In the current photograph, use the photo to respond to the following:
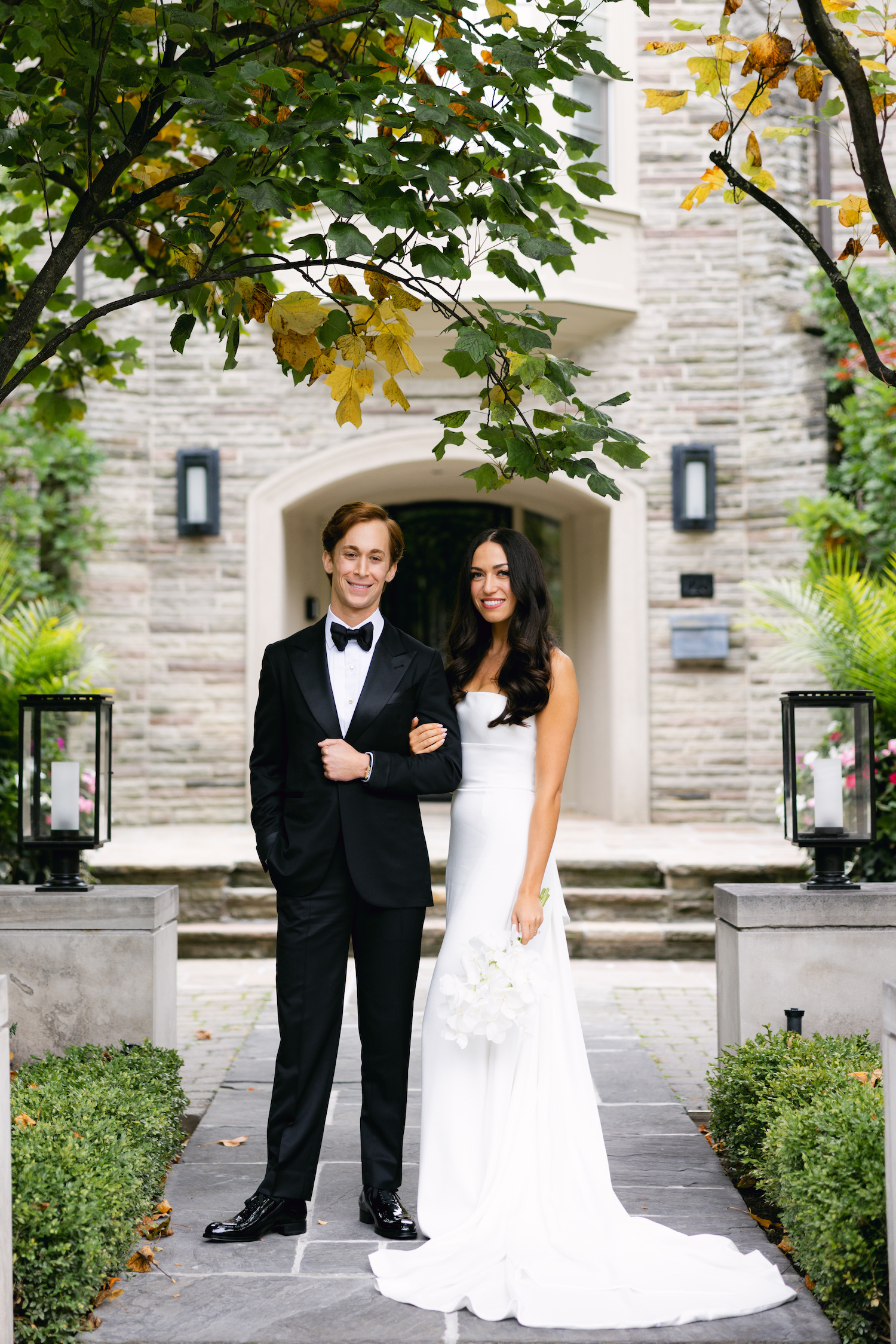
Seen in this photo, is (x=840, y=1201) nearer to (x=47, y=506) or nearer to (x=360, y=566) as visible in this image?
(x=360, y=566)

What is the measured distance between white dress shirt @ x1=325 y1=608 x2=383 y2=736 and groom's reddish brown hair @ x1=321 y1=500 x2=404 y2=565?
0.21 metres

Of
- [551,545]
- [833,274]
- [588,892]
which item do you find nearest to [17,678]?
[588,892]

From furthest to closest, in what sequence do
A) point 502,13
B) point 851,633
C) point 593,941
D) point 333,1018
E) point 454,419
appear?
point 593,941
point 851,633
point 502,13
point 454,419
point 333,1018

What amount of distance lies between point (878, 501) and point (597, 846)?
10.9 ft

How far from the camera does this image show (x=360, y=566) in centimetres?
340

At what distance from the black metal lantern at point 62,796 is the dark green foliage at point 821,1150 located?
239 centimetres

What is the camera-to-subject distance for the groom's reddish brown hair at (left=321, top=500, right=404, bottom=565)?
11.1 feet

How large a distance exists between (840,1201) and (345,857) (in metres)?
1.49

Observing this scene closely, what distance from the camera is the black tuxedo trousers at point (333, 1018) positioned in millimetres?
3332

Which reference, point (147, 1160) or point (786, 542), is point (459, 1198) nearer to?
point (147, 1160)

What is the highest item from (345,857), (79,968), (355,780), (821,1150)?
(355,780)

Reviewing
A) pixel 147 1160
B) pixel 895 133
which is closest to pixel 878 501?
pixel 895 133

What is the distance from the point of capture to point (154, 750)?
958 cm

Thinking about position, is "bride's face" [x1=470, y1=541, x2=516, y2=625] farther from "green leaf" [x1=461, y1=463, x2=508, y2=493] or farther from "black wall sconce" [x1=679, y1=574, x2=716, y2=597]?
"black wall sconce" [x1=679, y1=574, x2=716, y2=597]
